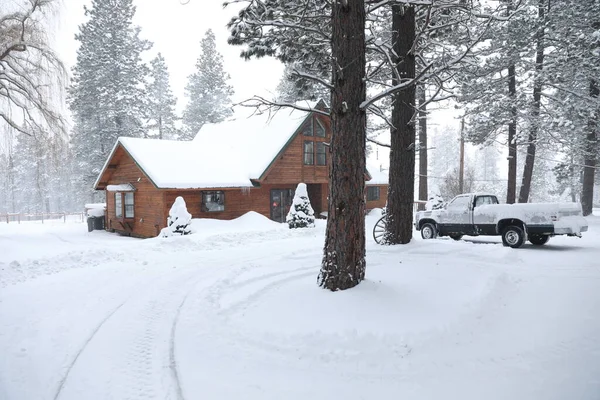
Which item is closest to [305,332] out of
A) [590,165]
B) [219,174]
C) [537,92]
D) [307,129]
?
[219,174]

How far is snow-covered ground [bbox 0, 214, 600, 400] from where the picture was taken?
408 cm

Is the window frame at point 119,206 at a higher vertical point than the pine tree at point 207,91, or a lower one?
lower

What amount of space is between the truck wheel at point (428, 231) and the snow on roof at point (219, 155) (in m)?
7.66

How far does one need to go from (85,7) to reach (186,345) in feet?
117

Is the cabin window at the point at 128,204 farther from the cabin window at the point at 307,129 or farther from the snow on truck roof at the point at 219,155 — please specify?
the cabin window at the point at 307,129

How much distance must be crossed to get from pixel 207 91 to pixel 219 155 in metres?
22.2

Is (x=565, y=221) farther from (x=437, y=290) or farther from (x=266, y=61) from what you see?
(x=266, y=61)

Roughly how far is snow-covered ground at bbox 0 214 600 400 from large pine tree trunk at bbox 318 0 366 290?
478 mm

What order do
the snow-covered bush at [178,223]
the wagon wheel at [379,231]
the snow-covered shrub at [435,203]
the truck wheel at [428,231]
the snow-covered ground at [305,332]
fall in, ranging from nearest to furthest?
the snow-covered ground at [305,332] < the wagon wheel at [379,231] < the truck wheel at [428,231] < the snow-covered bush at [178,223] < the snow-covered shrub at [435,203]

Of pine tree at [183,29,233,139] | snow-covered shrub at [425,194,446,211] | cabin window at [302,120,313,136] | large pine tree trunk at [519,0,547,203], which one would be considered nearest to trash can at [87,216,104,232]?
cabin window at [302,120,313,136]

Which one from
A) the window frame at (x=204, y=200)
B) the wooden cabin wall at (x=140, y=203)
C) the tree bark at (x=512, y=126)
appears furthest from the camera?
the tree bark at (x=512, y=126)

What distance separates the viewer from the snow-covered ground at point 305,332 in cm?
408

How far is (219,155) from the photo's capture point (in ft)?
78.3

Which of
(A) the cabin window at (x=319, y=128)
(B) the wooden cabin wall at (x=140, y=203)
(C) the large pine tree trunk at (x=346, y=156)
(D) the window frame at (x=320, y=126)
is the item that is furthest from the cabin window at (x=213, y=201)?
(C) the large pine tree trunk at (x=346, y=156)
